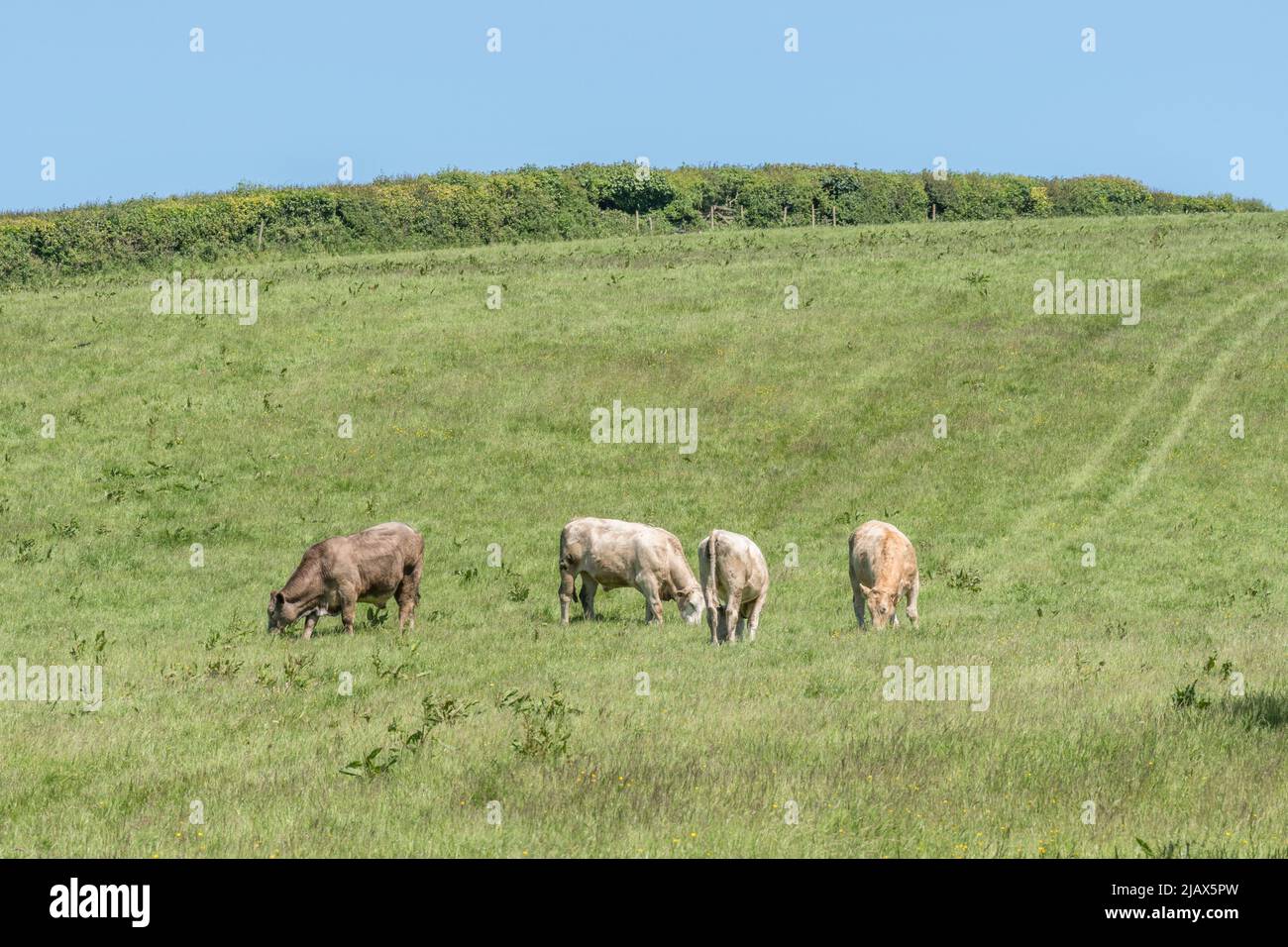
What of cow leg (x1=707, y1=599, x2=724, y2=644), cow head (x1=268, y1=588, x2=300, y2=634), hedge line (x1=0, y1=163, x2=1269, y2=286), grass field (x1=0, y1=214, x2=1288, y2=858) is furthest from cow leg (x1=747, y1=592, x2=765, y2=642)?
hedge line (x1=0, y1=163, x2=1269, y2=286)

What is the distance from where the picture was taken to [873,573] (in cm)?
2222

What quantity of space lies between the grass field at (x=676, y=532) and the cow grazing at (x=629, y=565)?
0.70 meters

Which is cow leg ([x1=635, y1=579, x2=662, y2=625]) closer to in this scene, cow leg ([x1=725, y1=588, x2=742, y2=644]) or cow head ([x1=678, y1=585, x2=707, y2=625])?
cow head ([x1=678, y1=585, x2=707, y2=625])

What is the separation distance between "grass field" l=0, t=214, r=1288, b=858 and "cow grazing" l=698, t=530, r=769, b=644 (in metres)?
0.78

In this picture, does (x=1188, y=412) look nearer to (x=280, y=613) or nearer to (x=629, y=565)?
(x=629, y=565)

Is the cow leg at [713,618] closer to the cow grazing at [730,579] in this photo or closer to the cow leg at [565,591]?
the cow grazing at [730,579]

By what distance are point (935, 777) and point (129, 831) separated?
6.62 metres

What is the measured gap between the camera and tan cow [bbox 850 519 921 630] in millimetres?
21594

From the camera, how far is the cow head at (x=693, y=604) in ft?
73.0

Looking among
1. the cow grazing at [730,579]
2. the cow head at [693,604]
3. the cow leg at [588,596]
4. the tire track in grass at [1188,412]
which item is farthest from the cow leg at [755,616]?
the tire track in grass at [1188,412]
